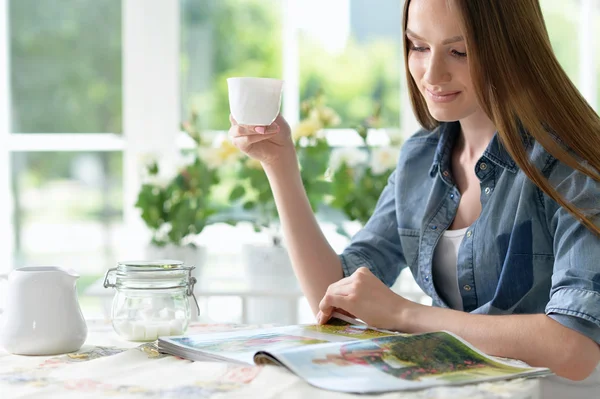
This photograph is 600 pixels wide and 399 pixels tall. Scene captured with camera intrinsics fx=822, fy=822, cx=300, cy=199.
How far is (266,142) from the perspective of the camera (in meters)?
1.51

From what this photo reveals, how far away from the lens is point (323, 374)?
95 centimetres

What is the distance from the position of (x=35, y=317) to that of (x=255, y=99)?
462 millimetres

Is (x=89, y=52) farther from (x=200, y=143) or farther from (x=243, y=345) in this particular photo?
(x=243, y=345)

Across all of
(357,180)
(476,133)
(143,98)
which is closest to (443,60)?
(476,133)

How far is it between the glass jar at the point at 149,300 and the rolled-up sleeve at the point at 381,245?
0.46 meters

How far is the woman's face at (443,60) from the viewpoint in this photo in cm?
135

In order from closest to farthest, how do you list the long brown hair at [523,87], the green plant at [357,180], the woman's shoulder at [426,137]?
the long brown hair at [523,87]
the woman's shoulder at [426,137]
the green plant at [357,180]

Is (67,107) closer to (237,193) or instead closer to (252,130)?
(237,193)

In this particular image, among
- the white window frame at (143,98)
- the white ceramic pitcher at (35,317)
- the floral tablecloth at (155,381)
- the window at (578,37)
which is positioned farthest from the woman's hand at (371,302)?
the window at (578,37)

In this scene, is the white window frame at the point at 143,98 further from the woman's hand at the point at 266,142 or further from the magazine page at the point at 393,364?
the magazine page at the point at 393,364

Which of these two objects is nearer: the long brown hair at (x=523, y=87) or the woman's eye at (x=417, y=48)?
the long brown hair at (x=523, y=87)

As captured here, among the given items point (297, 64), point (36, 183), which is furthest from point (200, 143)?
point (36, 183)

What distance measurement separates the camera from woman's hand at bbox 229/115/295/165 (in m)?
1.43

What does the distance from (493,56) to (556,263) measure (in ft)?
1.13
